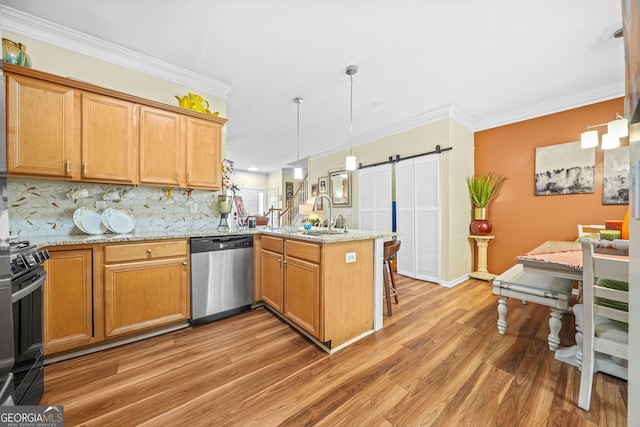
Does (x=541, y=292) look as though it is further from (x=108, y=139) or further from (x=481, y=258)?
(x=108, y=139)

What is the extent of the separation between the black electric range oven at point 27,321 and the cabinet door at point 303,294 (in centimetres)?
159

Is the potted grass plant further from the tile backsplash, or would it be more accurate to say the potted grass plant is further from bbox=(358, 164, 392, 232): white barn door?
the tile backsplash

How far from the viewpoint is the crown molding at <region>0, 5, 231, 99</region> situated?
6.46ft

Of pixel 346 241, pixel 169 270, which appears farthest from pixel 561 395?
pixel 169 270

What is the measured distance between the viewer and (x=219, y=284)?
2469 millimetres

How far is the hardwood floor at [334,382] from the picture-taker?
4.34 ft

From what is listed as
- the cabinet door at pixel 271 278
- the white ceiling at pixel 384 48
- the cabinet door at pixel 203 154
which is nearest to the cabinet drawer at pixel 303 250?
the cabinet door at pixel 271 278

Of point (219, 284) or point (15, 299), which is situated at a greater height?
point (15, 299)

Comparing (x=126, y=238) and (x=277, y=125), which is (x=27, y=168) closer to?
(x=126, y=238)

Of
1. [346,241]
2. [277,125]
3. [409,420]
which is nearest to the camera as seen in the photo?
[409,420]

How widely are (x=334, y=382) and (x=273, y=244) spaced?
1.37 metres

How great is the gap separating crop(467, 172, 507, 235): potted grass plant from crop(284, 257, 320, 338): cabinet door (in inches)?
128

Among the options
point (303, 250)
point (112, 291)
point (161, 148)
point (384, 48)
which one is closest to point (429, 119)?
point (384, 48)

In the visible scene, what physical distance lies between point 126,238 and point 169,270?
0.45 meters
